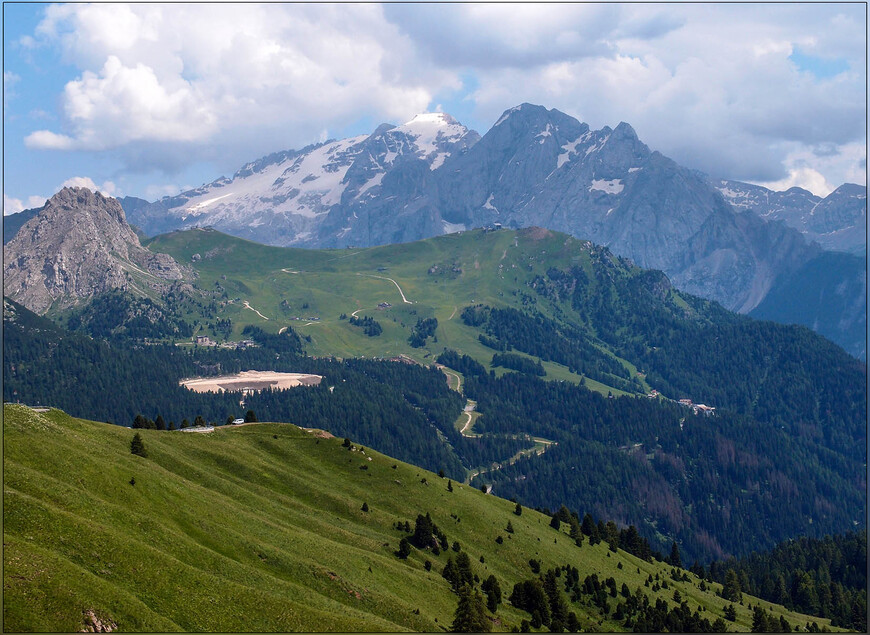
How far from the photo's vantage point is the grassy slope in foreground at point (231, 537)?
75.2m

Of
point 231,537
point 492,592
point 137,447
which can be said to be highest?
point 137,447

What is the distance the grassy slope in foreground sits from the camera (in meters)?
75.2

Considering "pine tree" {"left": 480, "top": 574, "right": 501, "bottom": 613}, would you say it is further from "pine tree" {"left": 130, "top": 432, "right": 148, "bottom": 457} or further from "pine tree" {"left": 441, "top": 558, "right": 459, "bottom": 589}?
"pine tree" {"left": 130, "top": 432, "right": 148, "bottom": 457}

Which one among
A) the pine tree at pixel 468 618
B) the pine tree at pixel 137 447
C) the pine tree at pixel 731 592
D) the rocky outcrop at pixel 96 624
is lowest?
the rocky outcrop at pixel 96 624

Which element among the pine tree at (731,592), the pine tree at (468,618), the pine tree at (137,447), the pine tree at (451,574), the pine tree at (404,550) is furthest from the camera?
the pine tree at (731,592)

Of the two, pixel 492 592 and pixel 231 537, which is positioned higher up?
pixel 492 592

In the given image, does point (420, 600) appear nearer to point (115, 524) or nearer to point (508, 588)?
point (508, 588)

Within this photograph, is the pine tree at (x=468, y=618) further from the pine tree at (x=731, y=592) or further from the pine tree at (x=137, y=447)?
the pine tree at (x=731, y=592)

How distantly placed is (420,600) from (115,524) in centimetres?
4666

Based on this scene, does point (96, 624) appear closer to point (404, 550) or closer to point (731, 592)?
point (404, 550)

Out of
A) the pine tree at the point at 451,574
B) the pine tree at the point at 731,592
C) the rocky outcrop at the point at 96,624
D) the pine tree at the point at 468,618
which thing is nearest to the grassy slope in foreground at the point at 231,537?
the rocky outcrop at the point at 96,624

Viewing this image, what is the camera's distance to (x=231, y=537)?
100750 mm

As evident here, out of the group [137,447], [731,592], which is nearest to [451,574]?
[137,447]

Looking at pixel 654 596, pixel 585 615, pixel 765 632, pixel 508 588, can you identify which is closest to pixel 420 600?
pixel 508 588
